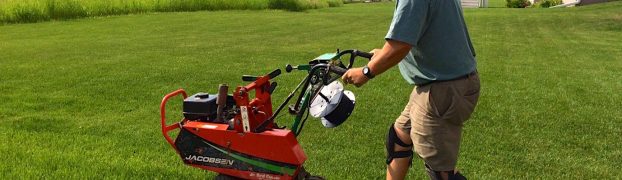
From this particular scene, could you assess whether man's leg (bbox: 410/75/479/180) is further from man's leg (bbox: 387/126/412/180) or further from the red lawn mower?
the red lawn mower

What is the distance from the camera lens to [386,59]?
9.96 feet

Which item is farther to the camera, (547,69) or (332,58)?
(547,69)

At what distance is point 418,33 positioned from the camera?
9.71 feet

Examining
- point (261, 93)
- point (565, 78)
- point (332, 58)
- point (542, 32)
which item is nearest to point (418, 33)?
point (332, 58)

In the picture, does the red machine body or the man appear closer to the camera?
the man

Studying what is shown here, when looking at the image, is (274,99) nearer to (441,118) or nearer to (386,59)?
(441,118)

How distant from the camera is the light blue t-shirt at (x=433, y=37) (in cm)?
295

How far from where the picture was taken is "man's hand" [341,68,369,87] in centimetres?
313

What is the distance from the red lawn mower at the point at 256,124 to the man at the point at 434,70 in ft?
1.20

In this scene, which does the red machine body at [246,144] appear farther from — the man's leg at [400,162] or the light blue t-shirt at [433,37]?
the light blue t-shirt at [433,37]

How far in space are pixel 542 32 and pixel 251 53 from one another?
11628 mm

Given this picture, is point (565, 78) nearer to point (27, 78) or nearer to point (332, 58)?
point (332, 58)

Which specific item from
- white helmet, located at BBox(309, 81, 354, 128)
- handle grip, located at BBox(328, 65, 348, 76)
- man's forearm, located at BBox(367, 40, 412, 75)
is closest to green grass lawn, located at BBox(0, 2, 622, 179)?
white helmet, located at BBox(309, 81, 354, 128)

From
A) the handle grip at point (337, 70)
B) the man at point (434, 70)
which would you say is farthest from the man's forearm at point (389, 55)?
the handle grip at point (337, 70)
